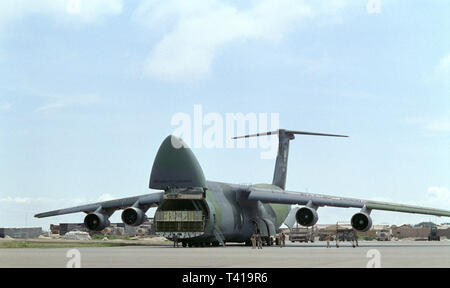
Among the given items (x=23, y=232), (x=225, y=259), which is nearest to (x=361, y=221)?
(x=225, y=259)

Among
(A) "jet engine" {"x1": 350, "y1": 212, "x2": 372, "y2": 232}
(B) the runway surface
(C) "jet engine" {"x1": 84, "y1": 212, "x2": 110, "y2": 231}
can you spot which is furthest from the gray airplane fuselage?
(B) the runway surface

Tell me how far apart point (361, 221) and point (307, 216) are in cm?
341

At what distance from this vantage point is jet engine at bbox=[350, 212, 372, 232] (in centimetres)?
4444

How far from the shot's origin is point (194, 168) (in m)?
41.2

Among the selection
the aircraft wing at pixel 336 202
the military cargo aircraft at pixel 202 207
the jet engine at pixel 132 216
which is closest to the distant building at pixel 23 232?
the military cargo aircraft at pixel 202 207

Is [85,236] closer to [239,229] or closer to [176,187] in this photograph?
[239,229]

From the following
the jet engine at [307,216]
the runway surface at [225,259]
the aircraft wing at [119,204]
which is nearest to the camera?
the runway surface at [225,259]

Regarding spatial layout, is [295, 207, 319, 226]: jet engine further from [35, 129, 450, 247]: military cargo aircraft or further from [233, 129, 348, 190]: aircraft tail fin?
[233, 129, 348, 190]: aircraft tail fin

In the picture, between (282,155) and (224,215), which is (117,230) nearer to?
(282,155)

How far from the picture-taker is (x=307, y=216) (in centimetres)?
4512

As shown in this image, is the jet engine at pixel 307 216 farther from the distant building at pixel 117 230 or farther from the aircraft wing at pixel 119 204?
the distant building at pixel 117 230

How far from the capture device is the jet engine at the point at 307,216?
44844mm
